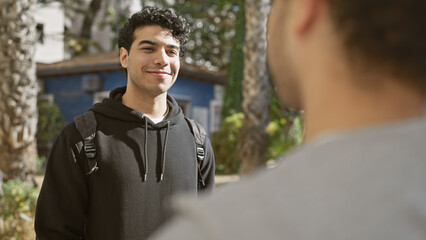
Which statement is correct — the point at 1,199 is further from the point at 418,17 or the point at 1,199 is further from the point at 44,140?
the point at 44,140

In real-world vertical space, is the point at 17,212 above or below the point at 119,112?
below

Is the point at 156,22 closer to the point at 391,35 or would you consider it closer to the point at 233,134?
the point at 391,35

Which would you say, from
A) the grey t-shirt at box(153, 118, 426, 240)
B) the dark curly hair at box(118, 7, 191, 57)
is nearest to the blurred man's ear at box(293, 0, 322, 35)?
the grey t-shirt at box(153, 118, 426, 240)

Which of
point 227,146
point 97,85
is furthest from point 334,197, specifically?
point 97,85

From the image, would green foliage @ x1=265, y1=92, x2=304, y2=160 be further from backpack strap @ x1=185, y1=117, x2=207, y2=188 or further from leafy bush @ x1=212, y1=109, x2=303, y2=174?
backpack strap @ x1=185, y1=117, x2=207, y2=188

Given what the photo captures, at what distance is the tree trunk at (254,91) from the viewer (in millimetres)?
12727

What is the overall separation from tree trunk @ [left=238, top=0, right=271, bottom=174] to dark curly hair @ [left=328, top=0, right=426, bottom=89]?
1190 centimetres

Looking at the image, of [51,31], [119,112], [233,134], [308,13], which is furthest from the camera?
[51,31]

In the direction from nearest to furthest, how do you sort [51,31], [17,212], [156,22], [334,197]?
[334,197], [156,22], [17,212], [51,31]

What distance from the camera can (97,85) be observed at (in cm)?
1716

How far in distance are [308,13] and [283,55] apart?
106 mm

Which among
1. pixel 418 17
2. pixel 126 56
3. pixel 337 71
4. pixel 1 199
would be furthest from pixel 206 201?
pixel 1 199

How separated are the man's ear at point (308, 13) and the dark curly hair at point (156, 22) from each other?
2.24 m

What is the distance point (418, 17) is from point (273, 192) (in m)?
0.36
